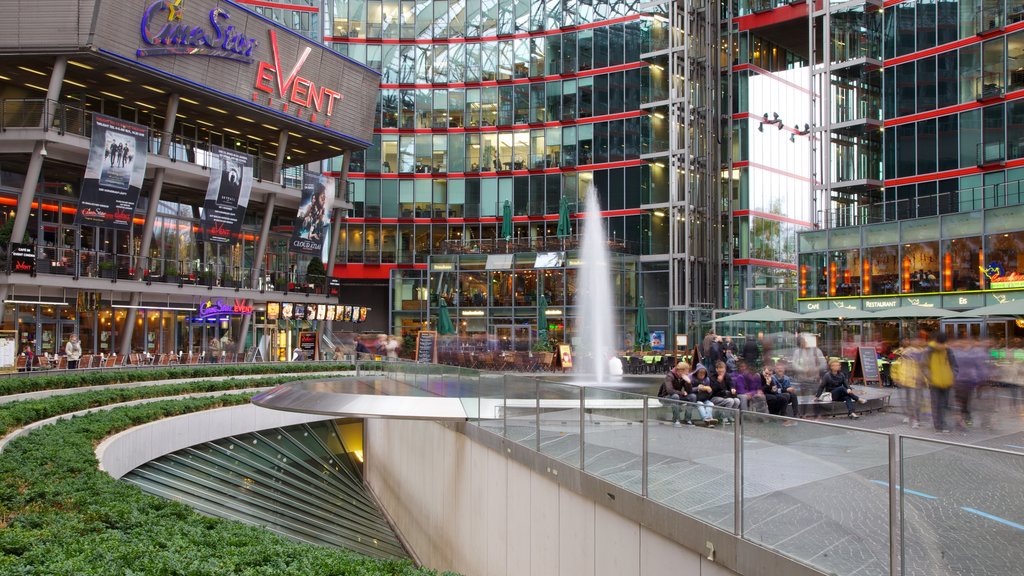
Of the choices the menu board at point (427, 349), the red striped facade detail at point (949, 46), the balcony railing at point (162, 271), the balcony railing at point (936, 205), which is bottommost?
the menu board at point (427, 349)

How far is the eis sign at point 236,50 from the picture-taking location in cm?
3456

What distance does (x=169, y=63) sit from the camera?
35.3m

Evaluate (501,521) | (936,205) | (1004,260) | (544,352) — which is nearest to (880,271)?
(936,205)

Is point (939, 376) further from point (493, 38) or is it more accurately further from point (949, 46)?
point (493, 38)

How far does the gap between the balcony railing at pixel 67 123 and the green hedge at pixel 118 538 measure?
2322 cm

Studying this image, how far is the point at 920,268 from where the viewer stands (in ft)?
124

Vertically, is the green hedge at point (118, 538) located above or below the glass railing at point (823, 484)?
below

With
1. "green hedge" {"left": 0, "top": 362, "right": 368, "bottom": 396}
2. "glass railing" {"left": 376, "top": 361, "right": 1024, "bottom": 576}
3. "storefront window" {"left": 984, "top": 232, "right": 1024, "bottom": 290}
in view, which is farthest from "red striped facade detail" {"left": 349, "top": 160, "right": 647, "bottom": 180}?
"glass railing" {"left": 376, "top": 361, "right": 1024, "bottom": 576}

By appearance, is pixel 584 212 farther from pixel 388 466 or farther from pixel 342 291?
pixel 388 466

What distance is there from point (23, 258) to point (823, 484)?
32.2 meters

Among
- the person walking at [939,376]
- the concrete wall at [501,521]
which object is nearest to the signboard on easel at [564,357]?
the concrete wall at [501,521]

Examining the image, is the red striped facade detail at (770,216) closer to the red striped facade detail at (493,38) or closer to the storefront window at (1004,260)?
the red striped facade detail at (493,38)

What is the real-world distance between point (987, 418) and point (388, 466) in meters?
14.8

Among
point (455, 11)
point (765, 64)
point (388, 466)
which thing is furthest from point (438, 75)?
point (388, 466)
